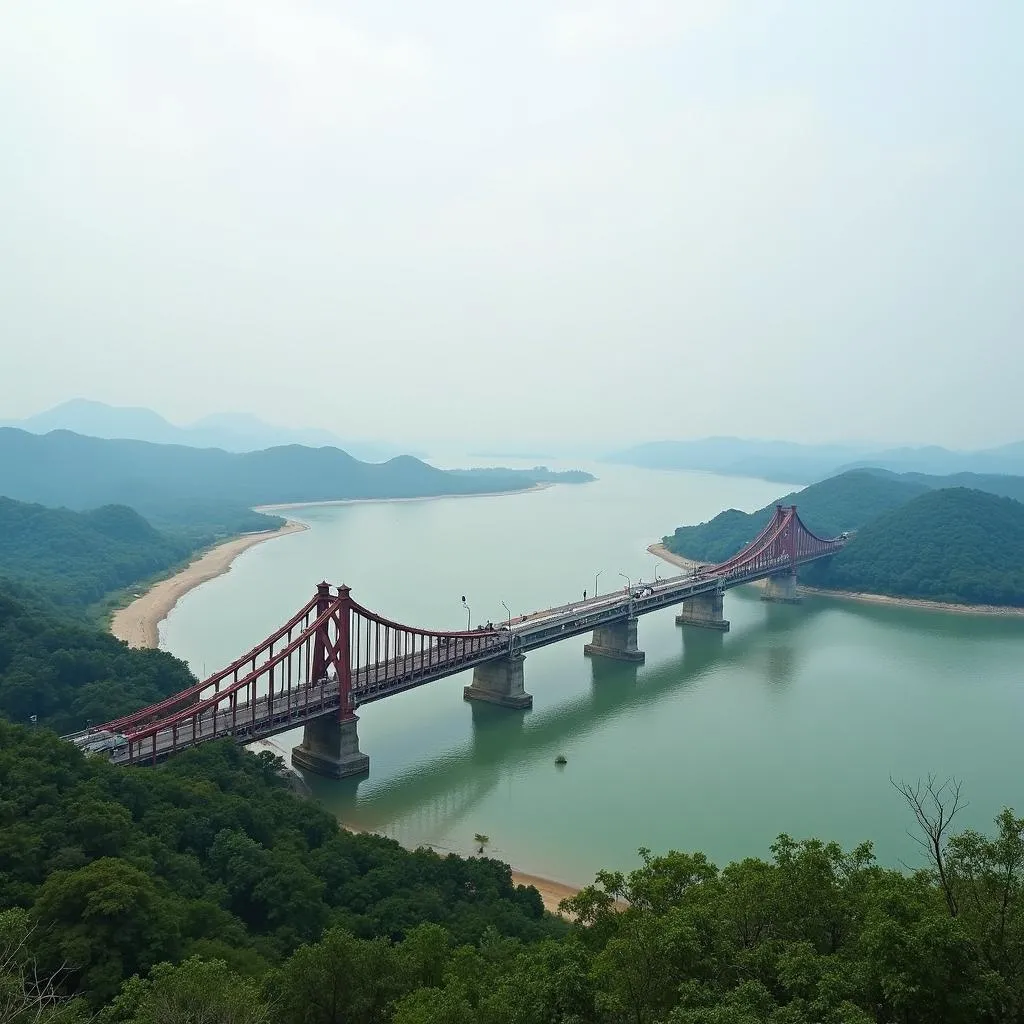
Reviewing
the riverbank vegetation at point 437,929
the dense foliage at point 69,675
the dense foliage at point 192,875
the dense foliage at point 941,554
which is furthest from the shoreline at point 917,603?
the riverbank vegetation at point 437,929

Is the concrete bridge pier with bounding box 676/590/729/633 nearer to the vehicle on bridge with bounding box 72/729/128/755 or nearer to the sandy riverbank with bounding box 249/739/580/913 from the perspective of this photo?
the sandy riverbank with bounding box 249/739/580/913

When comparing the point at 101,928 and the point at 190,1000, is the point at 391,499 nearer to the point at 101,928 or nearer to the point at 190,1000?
the point at 101,928

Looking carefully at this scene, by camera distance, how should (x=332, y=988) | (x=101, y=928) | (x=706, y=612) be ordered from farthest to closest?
(x=706, y=612), (x=101, y=928), (x=332, y=988)

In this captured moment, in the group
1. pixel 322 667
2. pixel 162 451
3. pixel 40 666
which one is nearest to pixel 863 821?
pixel 322 667

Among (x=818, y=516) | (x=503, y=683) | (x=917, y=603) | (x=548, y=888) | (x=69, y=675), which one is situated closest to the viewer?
(x=548, y=888)

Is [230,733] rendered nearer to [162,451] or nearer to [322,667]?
[322,667]

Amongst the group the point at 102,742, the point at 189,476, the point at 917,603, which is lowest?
the point at 917,603

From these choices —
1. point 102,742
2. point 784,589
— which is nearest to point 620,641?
point 784,589

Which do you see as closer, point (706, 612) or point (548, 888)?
point (548, 888)
